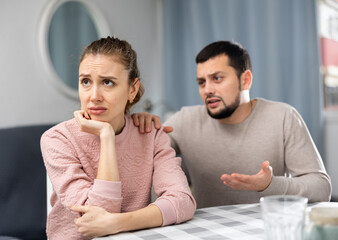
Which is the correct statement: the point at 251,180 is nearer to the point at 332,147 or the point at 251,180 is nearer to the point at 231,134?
the point at 231,134

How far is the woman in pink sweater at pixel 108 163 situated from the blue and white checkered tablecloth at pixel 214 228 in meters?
0.03

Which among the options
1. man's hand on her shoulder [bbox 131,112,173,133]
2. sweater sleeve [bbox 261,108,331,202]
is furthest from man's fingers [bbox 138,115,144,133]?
sweater sleeve [bbox 261,108,331,202]

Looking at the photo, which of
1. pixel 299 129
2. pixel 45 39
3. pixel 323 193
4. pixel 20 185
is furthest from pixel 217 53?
pixel 45 39

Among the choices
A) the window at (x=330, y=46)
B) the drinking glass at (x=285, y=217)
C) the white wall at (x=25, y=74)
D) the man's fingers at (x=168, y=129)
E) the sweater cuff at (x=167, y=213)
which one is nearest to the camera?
the drinking glass at (x=285, y=217)

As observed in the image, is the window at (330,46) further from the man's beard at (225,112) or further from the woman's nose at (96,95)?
the woman's nose at (96,95)

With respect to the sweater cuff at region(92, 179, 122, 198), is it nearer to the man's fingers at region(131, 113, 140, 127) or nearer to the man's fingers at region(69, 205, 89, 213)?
the man's fingers at region(69, 205, 89, 213)

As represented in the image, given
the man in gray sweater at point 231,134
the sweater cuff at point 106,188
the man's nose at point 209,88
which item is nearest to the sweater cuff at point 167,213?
the sweater cuff at point 106,188

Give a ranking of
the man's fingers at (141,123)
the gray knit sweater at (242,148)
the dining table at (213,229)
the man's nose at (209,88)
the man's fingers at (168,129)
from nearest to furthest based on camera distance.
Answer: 1. the dining table at (213,229)
2. the man's fingers at (141,123)
3. the man's fingers at (168,129)
4. the gray knit sweater at (242,148)
5. the man's nose at (209,88)

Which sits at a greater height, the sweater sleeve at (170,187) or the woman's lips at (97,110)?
the woman's lips at (97,110)

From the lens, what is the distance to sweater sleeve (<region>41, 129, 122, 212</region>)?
3.17ft

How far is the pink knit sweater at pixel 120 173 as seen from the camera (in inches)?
38.5

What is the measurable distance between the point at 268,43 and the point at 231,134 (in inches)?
53.0

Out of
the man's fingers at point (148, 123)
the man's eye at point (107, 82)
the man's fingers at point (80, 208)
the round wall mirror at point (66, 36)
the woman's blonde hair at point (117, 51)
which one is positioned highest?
the round wall mirror at point (66, 36)

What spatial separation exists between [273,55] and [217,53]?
3.93 ft
